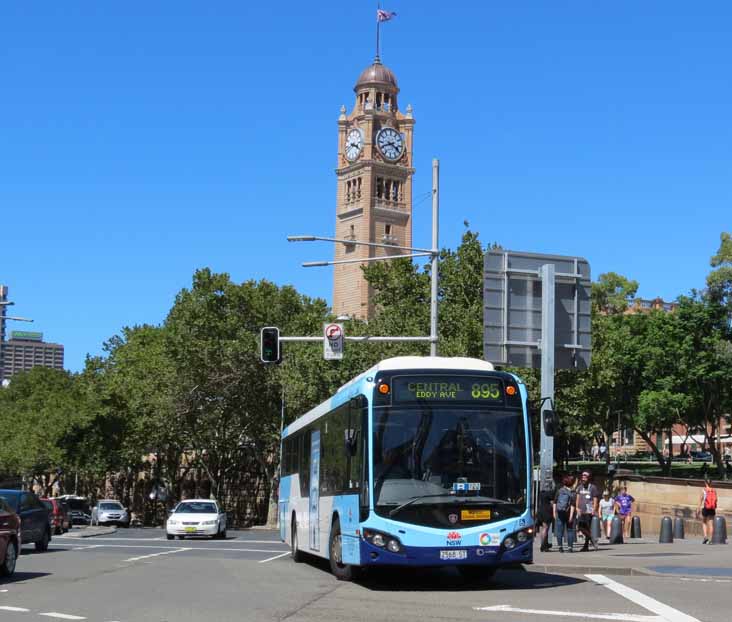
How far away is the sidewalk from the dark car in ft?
38.1

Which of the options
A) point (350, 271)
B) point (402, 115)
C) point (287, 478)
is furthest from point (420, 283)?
point (402, 115)

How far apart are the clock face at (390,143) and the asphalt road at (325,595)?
379 ft

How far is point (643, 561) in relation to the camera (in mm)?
21562

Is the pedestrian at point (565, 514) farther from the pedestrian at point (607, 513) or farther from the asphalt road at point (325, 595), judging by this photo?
the pedestrian at point (607, 513)

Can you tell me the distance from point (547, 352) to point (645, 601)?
31.3ft

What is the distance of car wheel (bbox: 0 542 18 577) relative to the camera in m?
18.6

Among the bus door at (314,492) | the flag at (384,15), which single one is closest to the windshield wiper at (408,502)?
the bus door at (314,492)

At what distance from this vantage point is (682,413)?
61594 mm

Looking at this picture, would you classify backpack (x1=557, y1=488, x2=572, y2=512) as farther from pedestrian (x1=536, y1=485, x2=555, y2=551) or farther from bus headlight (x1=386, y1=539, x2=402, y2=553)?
bus headlight (x1=386, y1=539, x2=402, y2=553)

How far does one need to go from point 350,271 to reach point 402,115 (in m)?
20.8

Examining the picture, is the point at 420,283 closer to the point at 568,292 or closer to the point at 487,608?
the point at 568,292

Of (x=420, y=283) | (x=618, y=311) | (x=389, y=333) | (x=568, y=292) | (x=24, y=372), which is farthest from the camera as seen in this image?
(x=24, y=372)

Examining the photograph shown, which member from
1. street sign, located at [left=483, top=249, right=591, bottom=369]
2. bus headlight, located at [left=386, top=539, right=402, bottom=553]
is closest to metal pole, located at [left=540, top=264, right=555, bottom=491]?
street sign, located at [left=483, top=249, right=591, bottom=369]

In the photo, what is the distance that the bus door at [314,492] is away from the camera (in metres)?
20.3
